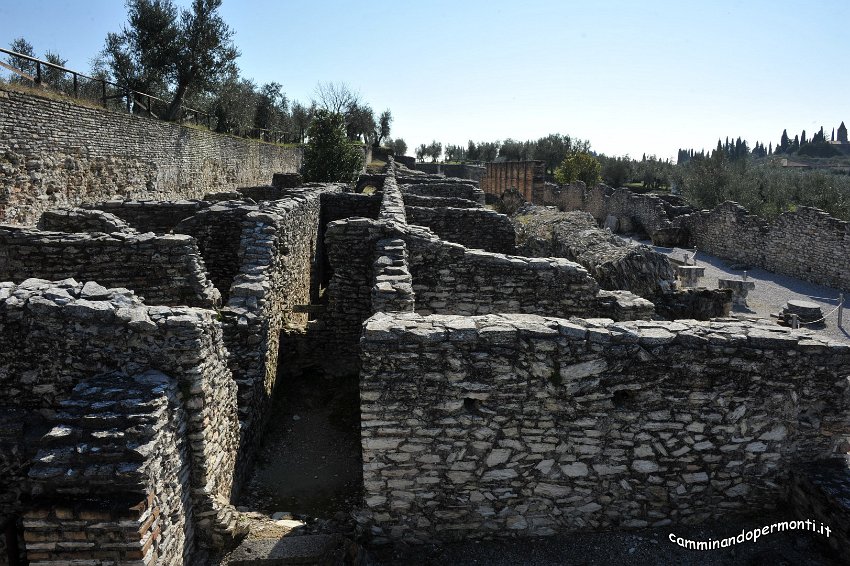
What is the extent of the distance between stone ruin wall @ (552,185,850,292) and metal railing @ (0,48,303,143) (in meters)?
Result: 21.7

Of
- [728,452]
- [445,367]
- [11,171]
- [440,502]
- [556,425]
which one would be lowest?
[440,502]

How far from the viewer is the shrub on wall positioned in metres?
27.5

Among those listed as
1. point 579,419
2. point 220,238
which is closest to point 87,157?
point 220,238

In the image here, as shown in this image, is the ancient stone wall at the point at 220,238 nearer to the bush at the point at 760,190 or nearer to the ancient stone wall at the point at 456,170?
the bush at the point at 760,190

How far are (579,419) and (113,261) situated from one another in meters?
5.89

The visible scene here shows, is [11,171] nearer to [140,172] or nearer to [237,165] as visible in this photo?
[140,172]

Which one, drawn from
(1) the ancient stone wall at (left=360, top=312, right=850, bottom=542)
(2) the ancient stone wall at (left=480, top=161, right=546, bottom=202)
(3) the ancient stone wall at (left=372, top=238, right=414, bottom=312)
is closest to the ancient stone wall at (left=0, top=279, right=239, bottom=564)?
(1) the ancient stone wall at (left=360, top=312, right=850, bottom=542)

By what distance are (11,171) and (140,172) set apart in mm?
7064

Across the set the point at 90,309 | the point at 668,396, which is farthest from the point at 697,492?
the point at 90,309

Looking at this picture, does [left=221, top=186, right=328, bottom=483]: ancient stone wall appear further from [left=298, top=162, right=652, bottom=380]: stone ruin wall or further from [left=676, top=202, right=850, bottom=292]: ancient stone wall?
[left=676, top=202, right=850, bottom=292]: ancient stone wall

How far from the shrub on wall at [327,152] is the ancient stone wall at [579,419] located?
24046 millimetres

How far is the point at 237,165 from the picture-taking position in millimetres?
29781

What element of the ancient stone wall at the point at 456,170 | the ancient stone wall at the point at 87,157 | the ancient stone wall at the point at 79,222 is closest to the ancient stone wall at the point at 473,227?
the ancient stone wall at the point at 79,222

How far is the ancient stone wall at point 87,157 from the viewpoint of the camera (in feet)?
39.5
